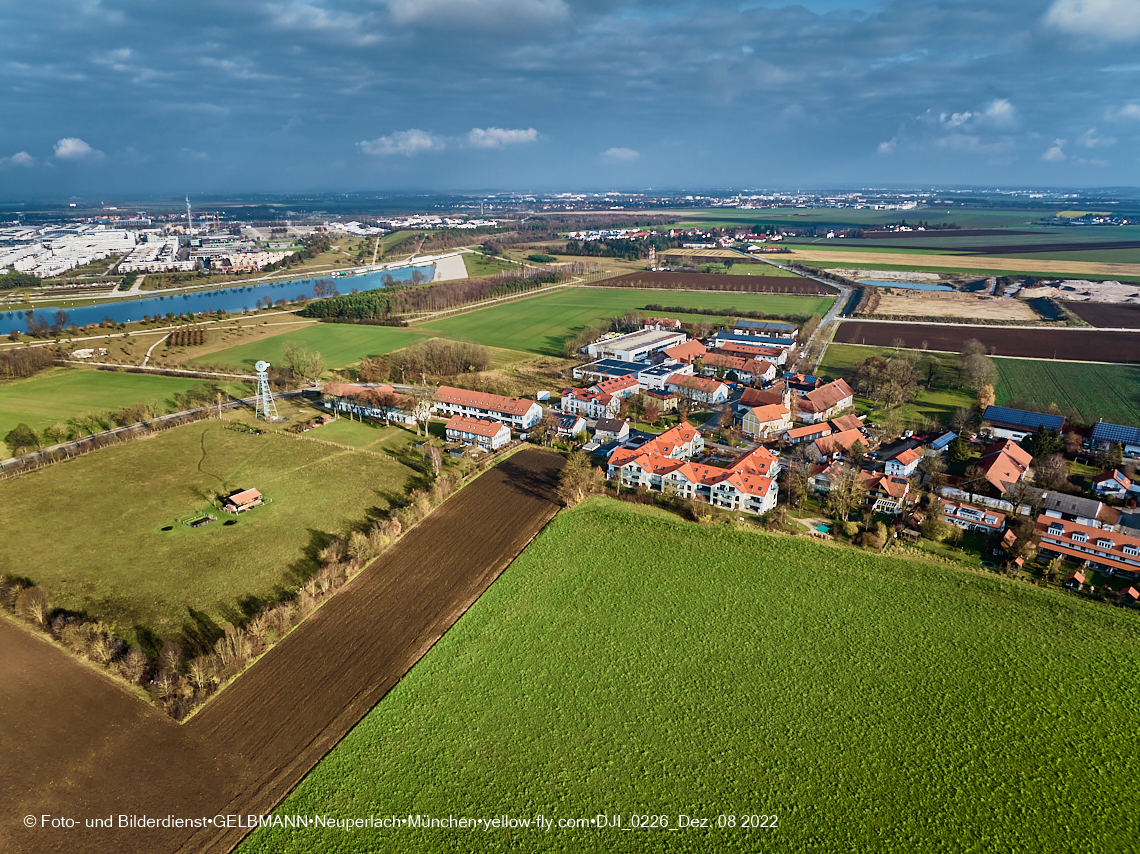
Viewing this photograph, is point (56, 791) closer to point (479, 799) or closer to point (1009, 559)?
point (479, 799)

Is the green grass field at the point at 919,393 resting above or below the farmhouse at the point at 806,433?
above

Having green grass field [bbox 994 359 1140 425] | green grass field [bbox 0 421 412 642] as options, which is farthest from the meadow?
green grass field [bbox 994 359 1140 425]

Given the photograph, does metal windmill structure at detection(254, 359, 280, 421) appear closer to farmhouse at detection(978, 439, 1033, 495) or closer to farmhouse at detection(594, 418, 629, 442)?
farmhouse at detection(594, 418, 629, 442)

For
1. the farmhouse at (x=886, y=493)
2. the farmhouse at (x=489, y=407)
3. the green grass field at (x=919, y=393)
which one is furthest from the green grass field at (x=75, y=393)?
the green grass field at (x=919, y=393)

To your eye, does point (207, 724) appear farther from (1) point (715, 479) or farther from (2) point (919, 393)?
(2) point (919, 393)

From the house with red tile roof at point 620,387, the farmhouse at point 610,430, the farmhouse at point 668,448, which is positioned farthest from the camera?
the house with red tile roof at point 620,387

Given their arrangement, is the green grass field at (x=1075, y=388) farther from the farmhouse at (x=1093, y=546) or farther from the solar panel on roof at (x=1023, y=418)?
the farmhouse at (x=1093, y=546)

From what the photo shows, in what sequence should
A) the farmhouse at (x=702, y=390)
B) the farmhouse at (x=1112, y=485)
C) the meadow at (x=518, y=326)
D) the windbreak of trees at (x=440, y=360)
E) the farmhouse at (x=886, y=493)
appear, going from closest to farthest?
1. the farmhouse at (x=1112, y=485)
2. the farmhouse at (x=886, y=493)
3. the farmhouse at (x=702, y=390)
4. the windbreak of trees at (x=440, y=360)
5. the meadow at (x=518, y=326)
